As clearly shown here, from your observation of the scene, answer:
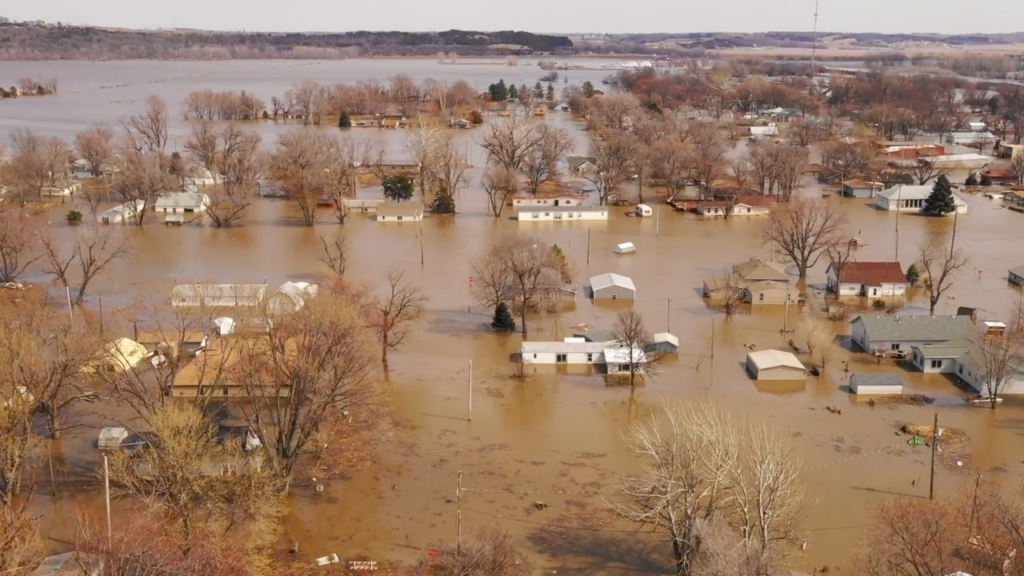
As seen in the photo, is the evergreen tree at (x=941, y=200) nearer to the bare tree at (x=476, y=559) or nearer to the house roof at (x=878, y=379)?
the house roof at (x=878, y=379)

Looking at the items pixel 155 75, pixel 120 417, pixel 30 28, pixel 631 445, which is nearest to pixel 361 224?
pixel 120 417

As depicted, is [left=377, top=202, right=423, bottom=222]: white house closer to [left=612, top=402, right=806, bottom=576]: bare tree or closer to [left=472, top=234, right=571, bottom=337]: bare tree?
[left=472, top=234, right=571, bottom=337]: bare tree

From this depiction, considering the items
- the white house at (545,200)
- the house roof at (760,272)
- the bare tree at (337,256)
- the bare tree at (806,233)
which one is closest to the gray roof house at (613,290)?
the house roof at (760,272)

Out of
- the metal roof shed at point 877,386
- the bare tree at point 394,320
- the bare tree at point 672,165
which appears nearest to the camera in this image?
the metal roof shed at point 877,386

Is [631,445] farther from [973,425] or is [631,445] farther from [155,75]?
[155,75]

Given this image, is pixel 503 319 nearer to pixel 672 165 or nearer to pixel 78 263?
pixel 78 263
